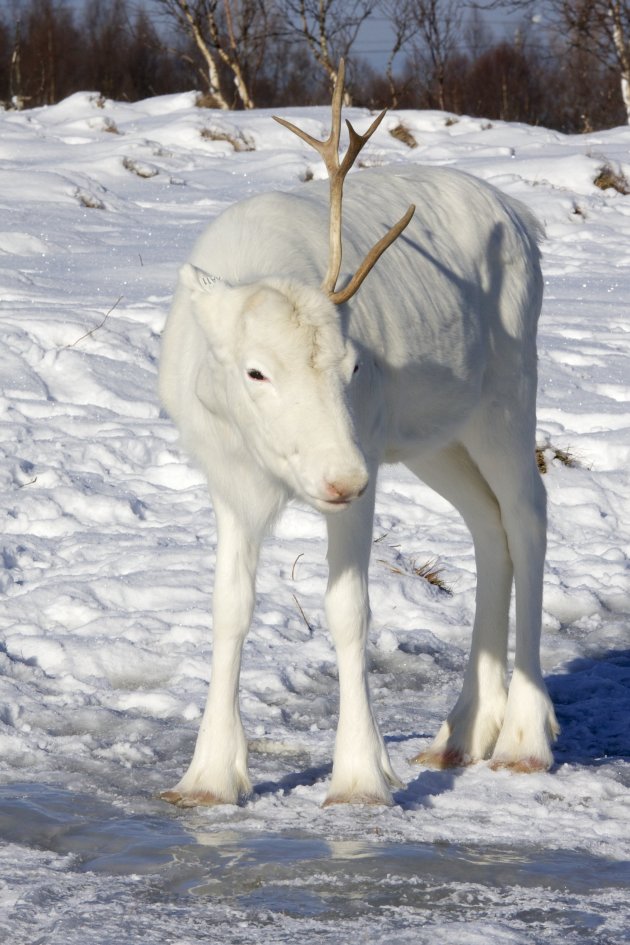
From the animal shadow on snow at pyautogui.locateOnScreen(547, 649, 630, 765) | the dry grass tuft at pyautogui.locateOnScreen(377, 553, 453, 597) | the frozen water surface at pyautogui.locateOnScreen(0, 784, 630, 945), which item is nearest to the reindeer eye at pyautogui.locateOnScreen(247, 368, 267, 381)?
the frozen water surface at pyautogui.locateOnScreen(0, 784, 630, 945)

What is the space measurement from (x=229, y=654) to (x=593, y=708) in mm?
1518

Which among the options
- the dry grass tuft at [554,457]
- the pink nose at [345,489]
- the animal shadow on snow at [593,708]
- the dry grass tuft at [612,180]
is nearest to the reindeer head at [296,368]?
the pink nose at [345,489]

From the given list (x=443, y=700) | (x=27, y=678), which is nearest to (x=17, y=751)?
(x=27, y=678)

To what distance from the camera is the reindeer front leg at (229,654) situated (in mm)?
3875

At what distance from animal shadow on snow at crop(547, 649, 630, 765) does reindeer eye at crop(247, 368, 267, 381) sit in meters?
1.76

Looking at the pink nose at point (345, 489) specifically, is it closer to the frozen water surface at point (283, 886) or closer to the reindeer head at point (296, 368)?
the reindeer head at point (296, 368)

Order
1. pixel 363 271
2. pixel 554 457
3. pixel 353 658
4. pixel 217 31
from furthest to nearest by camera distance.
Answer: pixel 217 31 < pixel 554 457 < pixel 353 658 < pixel 363 271

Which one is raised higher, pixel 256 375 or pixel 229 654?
pixel 256 375

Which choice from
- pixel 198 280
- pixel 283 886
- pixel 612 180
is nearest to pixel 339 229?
pixel 198 280

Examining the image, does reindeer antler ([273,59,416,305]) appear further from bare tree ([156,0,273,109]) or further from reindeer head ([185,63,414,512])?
bare tree ([156,0,273,109])

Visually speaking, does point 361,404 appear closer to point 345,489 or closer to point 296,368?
point 296,368

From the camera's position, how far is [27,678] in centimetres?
475

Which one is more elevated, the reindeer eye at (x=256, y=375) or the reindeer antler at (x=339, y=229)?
the reindeer antler at (x=339, y=229)

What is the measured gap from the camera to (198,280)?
3580 millimetres
